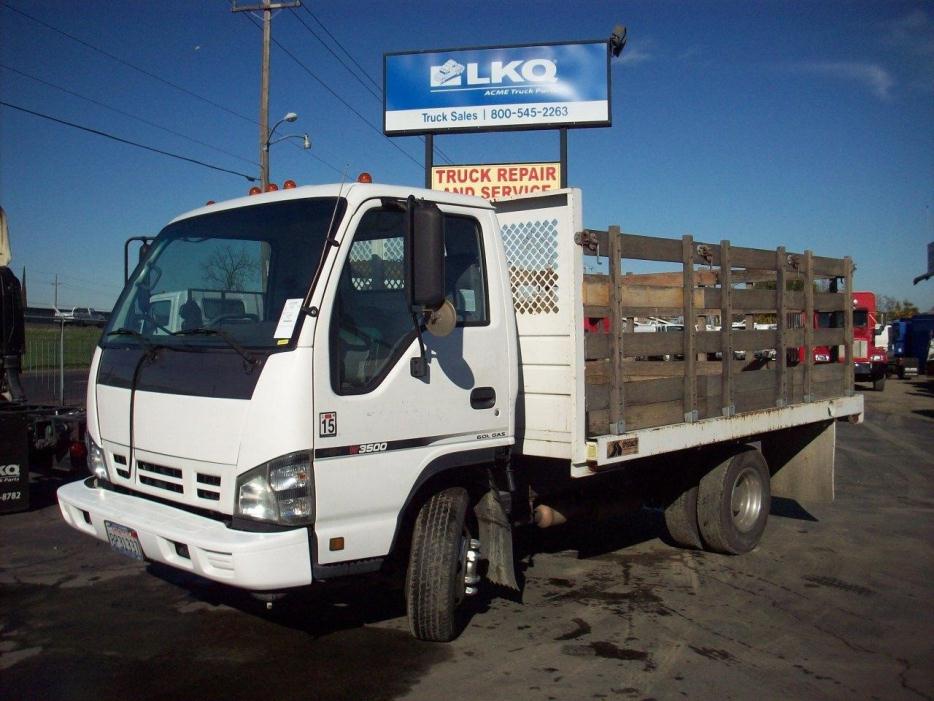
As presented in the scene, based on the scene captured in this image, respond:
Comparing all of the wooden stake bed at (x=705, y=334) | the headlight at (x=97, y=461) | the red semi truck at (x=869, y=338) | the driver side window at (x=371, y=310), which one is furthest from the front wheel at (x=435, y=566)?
the red semi truck at (x=869, y=338)

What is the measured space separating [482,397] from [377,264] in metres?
1.01

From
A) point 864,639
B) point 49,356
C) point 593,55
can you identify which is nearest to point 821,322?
point 864,639

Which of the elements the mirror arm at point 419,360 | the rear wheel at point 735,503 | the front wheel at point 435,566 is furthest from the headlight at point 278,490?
the rear wheel at point 735,503

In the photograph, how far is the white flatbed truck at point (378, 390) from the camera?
3881 mm

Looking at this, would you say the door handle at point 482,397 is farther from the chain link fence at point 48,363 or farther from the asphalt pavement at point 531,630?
the chain link fence at point 48,363

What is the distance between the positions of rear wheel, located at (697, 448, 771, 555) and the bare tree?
4272mm

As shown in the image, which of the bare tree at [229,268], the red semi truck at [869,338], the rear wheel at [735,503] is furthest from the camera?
the red semi truck at [869,338]

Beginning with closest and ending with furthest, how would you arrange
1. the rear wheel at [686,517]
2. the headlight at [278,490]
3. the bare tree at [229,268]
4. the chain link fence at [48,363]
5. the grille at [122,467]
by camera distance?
1. the headlight at [278,490]
2. the grille at [122,467]
3. the bare tree at [229,268]
4. the rear wheel at [686,517]
5. the chain link fence at [48,363]

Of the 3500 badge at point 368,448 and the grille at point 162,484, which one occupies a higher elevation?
the 3500 badge at point 368,448


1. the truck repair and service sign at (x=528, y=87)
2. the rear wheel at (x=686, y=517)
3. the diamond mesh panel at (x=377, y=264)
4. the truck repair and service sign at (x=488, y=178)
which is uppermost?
the truck repair and service sign at (x=528, y=87)

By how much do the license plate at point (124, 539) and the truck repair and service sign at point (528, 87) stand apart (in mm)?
9578

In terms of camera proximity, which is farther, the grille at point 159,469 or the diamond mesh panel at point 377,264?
the diamond mesh panel at point 377,264

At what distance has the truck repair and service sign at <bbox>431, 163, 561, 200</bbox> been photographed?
42.6ft

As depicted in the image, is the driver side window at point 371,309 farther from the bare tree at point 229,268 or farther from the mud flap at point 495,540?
the mud flap at point 495,540
